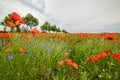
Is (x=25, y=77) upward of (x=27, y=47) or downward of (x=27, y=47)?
downward

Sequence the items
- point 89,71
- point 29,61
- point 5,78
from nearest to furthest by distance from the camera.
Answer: point 5,78, point 29,61, point 89,71

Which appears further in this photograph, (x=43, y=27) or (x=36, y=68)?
(x=43, y=27)

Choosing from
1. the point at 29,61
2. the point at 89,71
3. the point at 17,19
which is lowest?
the point at 89,71

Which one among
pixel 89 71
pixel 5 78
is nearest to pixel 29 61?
pixel 5 78

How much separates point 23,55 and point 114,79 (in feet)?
5.66

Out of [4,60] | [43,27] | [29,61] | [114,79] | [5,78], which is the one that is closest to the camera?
[5,78]

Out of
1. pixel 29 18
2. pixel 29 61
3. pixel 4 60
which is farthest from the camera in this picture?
pixel 29 18

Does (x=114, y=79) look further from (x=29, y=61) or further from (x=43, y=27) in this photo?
(x=43, y=27)

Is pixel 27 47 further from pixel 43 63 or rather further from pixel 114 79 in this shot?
pixel 114 79

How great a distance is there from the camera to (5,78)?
2334 millimetres

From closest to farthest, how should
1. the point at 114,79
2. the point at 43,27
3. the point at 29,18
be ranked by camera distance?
the point at 114,79 < the point at 29,18 < the point at 43,27

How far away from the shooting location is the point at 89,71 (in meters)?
3.14

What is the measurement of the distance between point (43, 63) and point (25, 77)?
51 cm

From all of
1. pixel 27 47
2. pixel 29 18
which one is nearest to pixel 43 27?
pixel 29 18
